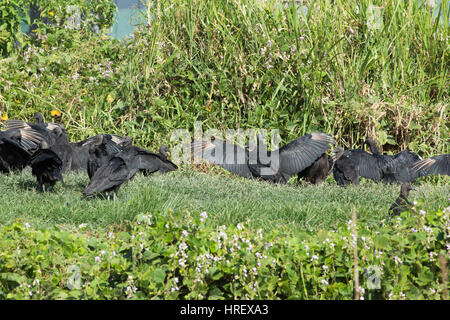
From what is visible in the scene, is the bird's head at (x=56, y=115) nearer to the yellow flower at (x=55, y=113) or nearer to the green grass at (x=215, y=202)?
the yellow flower at (x=55, y=113)

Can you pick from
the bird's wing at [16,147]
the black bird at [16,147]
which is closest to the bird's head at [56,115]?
the black bird at [16,147]

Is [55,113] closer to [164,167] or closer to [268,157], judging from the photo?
[164,167]

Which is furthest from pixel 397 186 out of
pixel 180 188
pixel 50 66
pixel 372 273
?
pixel 50 66

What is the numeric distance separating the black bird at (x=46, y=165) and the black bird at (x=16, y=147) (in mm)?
1023

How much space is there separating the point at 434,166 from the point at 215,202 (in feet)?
7.84

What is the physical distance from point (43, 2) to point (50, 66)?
201 centimetres

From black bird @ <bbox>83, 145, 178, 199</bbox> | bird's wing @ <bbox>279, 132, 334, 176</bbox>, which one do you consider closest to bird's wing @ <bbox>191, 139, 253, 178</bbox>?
bird's wing @ <bbox>279, 132, 334, 176</bbox>

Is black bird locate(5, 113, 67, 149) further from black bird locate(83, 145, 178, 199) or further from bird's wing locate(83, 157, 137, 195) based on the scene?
bird's wing locate(83, 157, 137, 195)

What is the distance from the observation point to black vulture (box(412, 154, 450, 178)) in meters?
6.04

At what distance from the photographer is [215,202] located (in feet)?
17.5

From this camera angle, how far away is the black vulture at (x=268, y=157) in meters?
6.48

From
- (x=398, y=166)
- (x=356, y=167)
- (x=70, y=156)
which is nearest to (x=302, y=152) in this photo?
(x=356, y=167)
